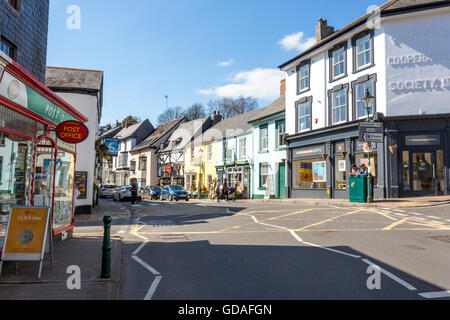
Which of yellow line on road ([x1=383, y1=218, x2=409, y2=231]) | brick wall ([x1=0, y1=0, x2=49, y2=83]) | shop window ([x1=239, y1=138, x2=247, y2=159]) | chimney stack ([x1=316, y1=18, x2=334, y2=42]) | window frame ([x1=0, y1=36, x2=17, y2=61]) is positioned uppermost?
chimney stack ([x1=316, y1=18, x2=334, y2=42])

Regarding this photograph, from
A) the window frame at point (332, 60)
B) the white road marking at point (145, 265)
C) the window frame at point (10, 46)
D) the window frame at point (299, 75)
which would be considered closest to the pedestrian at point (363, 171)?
the window frame at point (332, 60)

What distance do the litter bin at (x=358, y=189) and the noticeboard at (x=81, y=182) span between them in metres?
12.9

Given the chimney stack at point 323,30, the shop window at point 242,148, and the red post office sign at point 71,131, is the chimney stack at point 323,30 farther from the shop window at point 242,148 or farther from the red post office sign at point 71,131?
the red post office sign at point 71,131

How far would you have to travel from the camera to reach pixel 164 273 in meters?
6.29

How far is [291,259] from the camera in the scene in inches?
275

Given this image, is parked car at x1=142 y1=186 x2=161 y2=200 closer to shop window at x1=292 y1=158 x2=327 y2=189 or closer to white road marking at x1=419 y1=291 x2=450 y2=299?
shop window at x1=292 y1=158 x2=327 y2=189

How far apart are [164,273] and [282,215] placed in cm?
877

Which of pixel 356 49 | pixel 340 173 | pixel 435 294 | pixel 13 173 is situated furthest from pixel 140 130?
pixel 435 294

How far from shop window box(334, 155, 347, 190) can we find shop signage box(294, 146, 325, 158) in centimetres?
127

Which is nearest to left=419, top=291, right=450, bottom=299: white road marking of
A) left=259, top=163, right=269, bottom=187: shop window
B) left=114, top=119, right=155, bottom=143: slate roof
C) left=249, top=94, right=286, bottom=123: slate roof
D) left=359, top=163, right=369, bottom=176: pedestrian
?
left=359, top=163, right=369, bottom=176: pedestrian

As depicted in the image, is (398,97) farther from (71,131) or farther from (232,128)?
(232,128)

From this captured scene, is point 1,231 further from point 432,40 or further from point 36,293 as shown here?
point 432,40

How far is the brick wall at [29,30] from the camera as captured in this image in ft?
42.9

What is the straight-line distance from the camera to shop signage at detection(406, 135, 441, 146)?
18953 millimetres
